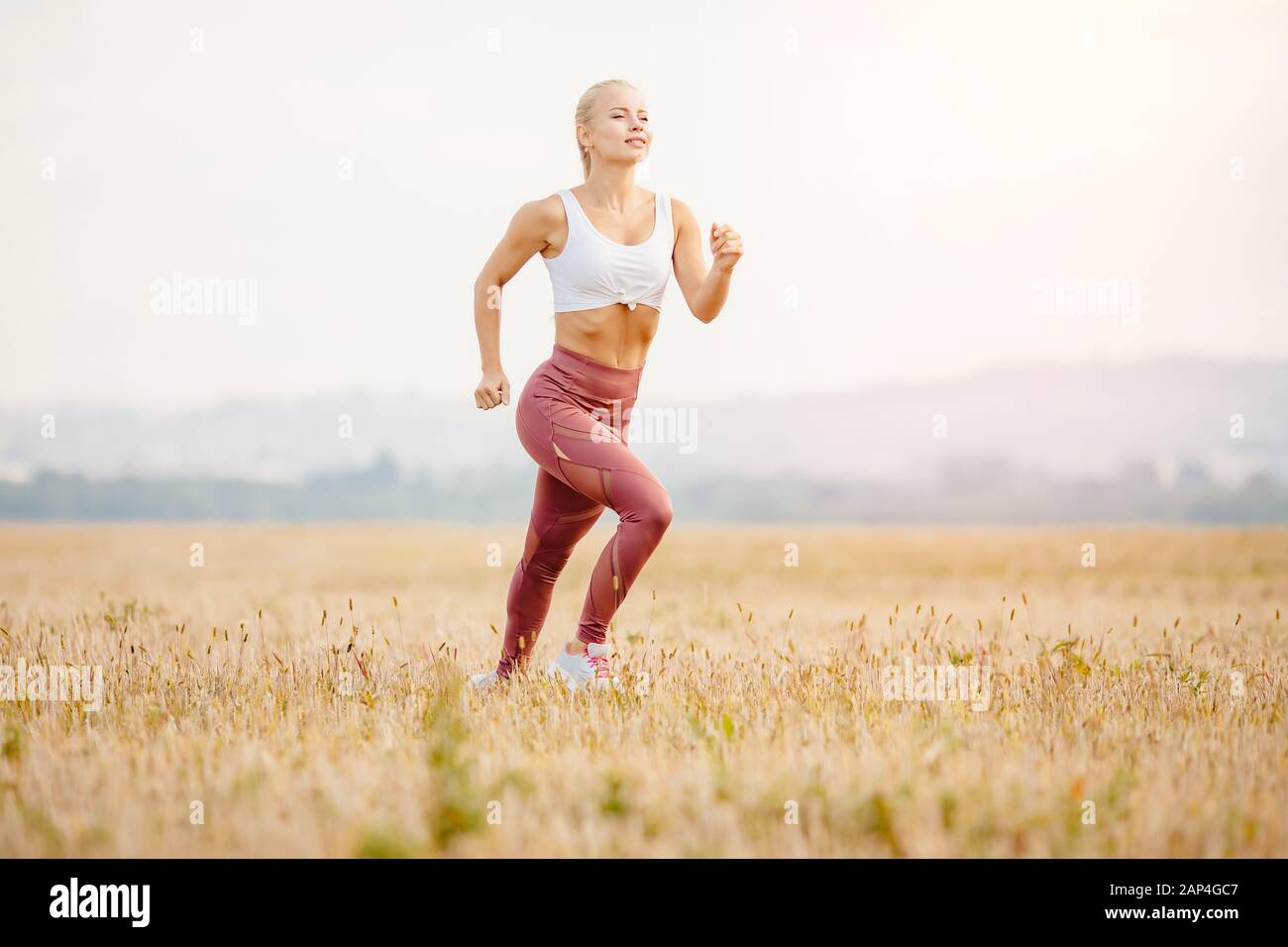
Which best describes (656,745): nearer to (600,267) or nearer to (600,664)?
(600,664)

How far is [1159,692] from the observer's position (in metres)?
6.12

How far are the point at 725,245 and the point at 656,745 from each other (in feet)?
7.90

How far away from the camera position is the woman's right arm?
5945 mm

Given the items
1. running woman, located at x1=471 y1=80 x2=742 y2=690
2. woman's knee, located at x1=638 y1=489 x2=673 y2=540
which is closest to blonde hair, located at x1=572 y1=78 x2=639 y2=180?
running woman, located at x1=471 y1=80 x2=742 y2=690

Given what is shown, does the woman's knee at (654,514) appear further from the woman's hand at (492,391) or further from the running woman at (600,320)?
the woman's hand at (492,391)

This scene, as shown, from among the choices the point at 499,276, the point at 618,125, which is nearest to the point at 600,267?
the point at 499,276

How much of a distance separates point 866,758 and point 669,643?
3838 millimetres

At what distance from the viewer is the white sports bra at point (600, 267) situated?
233 inches

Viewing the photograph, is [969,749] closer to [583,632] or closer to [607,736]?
[607,736]

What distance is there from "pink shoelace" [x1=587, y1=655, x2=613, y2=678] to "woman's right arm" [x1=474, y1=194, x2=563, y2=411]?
141 cm

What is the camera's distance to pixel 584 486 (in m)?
5.89

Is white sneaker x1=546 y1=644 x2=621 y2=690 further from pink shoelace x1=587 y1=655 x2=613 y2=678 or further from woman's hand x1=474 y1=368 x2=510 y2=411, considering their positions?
woman's hand x1=474 y1=368 x2=510 y2=411

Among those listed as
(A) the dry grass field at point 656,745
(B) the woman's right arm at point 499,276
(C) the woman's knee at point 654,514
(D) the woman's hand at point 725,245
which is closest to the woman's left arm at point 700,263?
(D) the woman's hand at point 725,245
